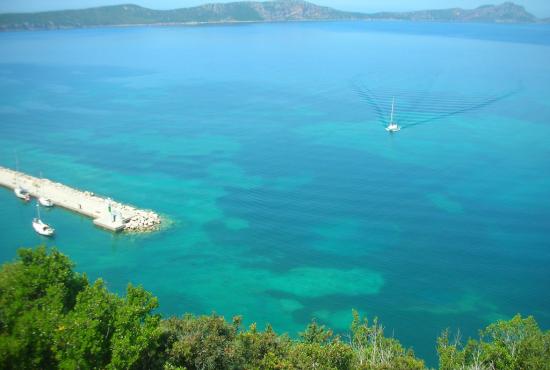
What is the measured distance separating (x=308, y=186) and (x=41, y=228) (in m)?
18.9

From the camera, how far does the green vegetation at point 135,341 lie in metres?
12.1

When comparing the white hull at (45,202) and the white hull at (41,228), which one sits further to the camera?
the white hull at (45,202)

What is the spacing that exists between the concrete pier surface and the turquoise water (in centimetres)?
89

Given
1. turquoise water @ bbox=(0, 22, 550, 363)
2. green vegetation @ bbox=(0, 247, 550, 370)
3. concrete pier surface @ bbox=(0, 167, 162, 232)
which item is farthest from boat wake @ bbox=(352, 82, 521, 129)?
green vegetation @ bbox=(0, 247, 550, 370)

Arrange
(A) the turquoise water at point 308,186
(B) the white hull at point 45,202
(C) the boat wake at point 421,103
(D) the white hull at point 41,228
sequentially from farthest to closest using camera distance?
(C) the boat wake at point 421,103 → (B) the white hull at point 45,202 → (D) the white hull at point 41,228 → (A) the turquoise water at point 308,186

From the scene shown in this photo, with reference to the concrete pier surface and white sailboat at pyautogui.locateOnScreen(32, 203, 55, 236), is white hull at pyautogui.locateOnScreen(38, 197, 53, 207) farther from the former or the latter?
white sailboat at pyautogui.locateOnScreen(32, 203, 55, 236)

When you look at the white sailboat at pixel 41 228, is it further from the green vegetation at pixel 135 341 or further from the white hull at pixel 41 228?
the green vegetation at pixel 135 341

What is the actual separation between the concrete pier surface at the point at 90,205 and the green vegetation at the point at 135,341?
1567 centimetres

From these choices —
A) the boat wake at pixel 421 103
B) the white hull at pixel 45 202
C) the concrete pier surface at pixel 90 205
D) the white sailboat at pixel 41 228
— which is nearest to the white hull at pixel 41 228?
the white sailboat at pixel 41 228

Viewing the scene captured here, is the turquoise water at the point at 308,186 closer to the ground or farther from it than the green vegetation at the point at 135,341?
closer to the ground

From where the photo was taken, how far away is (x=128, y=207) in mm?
33094

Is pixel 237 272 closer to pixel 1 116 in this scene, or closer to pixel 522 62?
pixel 1 116

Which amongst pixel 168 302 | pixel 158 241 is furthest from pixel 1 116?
pixel 168 302

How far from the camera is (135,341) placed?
12586 millimetres
